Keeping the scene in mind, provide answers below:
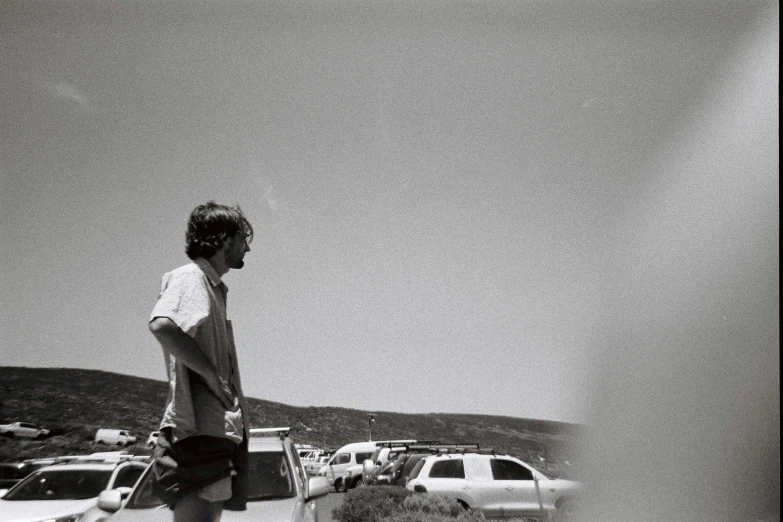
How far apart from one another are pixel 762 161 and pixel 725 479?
322 centimetres

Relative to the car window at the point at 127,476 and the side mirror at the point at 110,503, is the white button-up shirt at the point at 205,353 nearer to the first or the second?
the side mirror at the point at 110,503

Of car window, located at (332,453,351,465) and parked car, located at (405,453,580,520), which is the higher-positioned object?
parked car, located at (405,453,580,520)

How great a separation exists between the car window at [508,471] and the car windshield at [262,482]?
19.3 ft

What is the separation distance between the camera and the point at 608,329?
8.98 m

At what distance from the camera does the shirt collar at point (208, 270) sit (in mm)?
2008

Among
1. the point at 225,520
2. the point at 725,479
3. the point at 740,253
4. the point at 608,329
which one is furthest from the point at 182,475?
the point at 608,329

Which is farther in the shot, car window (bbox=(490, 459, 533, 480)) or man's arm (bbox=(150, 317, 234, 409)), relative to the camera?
car window (bbox=(490, 459, 533, 480))

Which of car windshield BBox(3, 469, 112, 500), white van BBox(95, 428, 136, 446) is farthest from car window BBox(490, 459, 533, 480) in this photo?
white van BBox(95, 428, 136, 446)

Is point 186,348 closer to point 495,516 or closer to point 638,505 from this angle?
point 638,505

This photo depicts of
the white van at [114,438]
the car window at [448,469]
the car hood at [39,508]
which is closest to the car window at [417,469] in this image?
the car window at [448,469]

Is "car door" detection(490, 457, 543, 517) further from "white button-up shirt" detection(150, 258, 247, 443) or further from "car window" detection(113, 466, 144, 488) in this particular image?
"white button-up shirt" detection(150, 258, 247, 443)

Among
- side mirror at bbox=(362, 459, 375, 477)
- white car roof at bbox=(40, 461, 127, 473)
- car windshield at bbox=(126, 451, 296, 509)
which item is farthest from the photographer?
side mirror at bbox=(362, 459, 375, 477)

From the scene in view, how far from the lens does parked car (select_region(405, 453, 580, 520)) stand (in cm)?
1024

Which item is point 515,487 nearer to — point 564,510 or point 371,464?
point 564,510
